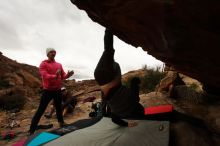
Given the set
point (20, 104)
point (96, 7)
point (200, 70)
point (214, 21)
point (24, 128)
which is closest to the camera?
point (214, 21)

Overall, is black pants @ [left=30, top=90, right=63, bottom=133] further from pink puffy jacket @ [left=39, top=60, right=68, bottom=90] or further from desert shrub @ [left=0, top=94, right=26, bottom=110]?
desert shrub @ [left=0, top=94, right=26, bottom=110]

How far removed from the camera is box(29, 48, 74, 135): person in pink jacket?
8.43 m

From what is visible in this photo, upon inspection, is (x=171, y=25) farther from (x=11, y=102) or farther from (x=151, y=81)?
(x=11, y=102)

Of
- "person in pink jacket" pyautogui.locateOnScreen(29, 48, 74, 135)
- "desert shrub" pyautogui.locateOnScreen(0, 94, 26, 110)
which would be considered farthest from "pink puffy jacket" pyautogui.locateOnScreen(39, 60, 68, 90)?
"desert shrub" pyautogui.locateOnScreen(0, 94, 26, 110)

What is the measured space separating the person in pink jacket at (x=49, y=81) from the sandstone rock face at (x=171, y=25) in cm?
453

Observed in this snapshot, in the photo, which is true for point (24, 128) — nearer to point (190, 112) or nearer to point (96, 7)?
point (190, 112)

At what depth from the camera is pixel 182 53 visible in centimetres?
386

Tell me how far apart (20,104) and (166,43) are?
52.1 feet

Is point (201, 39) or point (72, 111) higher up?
point (201, 39)

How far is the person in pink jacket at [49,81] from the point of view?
332 inches

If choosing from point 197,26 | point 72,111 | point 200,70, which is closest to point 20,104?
point 72,111

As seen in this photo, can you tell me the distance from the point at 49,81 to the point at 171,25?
5825 millimetres

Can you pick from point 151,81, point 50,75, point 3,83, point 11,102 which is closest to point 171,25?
point 50,75

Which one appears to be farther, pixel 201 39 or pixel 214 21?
pixel 201 39
